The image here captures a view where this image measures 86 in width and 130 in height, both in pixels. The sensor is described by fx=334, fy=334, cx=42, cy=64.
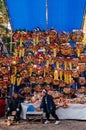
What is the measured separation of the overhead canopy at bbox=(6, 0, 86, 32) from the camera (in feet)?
61.8

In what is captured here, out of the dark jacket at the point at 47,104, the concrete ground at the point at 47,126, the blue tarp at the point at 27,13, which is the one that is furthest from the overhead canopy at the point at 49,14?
the concrete ground at the point at 47,126

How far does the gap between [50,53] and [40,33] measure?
1.28 metres

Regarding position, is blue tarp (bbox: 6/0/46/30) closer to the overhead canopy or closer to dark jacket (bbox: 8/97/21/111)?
the overhead canopy

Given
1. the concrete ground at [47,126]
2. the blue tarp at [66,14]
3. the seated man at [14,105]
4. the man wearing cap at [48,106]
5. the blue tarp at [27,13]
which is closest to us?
the concrete ground at [47,126]

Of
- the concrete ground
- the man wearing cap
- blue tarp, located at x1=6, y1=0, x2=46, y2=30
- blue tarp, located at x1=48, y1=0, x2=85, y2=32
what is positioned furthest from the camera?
blue tarp, located at x1=6, y1=0, x2=46, y2=30

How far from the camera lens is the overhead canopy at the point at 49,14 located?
18.8 metres

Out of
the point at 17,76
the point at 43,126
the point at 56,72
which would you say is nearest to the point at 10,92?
the point at 17,76

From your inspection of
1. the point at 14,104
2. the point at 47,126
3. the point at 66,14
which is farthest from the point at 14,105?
the point at 66,14

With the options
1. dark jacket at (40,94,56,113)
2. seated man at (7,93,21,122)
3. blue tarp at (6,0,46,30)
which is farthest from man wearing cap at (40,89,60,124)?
blue tarp at (6,0,46,30)

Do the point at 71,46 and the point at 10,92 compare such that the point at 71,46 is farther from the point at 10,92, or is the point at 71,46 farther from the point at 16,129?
the point at 16,129

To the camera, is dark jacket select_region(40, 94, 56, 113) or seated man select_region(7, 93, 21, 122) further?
seated man select_region(7, 93, 21, 122)

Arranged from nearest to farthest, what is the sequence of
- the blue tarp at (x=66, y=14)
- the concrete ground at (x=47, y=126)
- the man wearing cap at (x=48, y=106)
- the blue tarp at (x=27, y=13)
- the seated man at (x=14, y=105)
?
the concrete ground at (x=47, y=126)
the man wearing cap at (x=48, y=106)
the seated man at (x=14, y=105)
the blue tarp at (x=66, y=14)
the blue tarp at (x=27, y=13)

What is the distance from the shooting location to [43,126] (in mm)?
15586

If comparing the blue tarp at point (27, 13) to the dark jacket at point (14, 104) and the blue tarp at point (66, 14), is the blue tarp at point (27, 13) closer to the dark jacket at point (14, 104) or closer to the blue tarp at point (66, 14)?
the blue tarp at point (66, 14)
